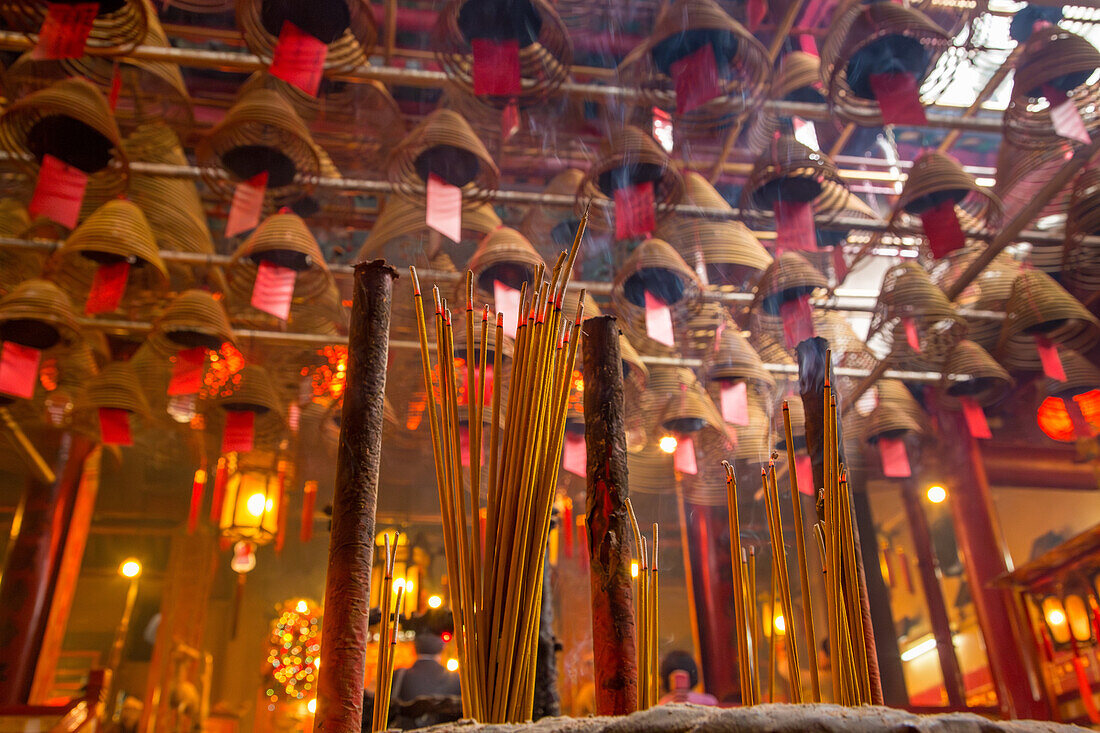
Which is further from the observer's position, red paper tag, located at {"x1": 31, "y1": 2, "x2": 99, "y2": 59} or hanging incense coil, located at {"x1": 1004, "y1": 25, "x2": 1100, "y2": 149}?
hanging incense coil, located at {"x1": 1004, "y1": 25, "x2": 1100, "y2": 149}

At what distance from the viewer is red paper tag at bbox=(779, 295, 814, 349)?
376 centimetres

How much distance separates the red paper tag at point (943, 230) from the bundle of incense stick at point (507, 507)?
2606mm

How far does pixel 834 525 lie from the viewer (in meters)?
1.04

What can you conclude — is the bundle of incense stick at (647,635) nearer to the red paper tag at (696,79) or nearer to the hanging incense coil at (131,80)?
the red paper tag at (696,79)

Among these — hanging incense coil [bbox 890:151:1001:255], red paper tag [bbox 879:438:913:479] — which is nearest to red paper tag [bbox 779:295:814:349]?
hanging incense coil [bbox 890:151:1001:255]

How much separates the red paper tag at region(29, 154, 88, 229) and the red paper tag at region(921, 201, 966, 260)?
10.3ft

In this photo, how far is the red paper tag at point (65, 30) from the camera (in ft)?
8.25

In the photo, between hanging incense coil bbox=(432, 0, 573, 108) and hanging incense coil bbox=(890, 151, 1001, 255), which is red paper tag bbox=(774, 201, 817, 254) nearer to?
hanging incense coil bbox=(890, 151, 1001, 255)

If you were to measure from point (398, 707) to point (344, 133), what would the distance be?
2.74 m

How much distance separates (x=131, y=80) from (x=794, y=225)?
298 cm

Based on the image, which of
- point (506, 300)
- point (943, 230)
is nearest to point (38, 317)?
point (506, 300)

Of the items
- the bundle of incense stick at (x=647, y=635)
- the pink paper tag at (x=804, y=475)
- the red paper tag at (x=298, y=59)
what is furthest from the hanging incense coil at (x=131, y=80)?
the pink paper tag at (x=804, y=475)

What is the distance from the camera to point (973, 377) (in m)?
4.61

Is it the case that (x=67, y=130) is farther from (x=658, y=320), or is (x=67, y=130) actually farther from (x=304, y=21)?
(x=658, y=320)
